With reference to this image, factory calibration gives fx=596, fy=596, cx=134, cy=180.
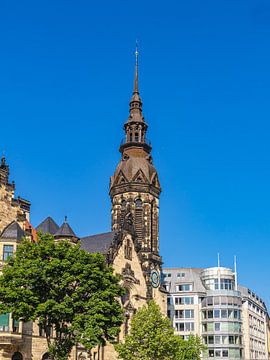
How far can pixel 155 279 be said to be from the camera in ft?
261

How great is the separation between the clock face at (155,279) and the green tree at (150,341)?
19.7 m

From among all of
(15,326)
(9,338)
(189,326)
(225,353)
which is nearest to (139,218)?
(189,326)

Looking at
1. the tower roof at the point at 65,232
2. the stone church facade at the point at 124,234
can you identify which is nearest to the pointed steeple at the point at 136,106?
the stone church facade at the point at 124,234

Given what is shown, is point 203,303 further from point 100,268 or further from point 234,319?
point 100,268

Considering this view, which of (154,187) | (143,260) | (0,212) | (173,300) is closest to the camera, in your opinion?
(0,212)

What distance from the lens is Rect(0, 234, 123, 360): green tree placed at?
41594 mm

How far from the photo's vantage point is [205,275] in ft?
328

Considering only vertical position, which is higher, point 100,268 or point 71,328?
point 100,268

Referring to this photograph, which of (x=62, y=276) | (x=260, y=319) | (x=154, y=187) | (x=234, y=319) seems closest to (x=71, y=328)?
(x=62, y=276)

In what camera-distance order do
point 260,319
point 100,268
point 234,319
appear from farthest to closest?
point 260,319
point 234,319
point 100,268

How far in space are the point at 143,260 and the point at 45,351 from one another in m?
24.4

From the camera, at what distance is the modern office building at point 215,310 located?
301 ft

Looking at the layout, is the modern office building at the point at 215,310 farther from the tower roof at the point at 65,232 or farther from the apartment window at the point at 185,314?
the tower roof at the point at 65,232

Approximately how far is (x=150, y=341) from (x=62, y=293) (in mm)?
15181
